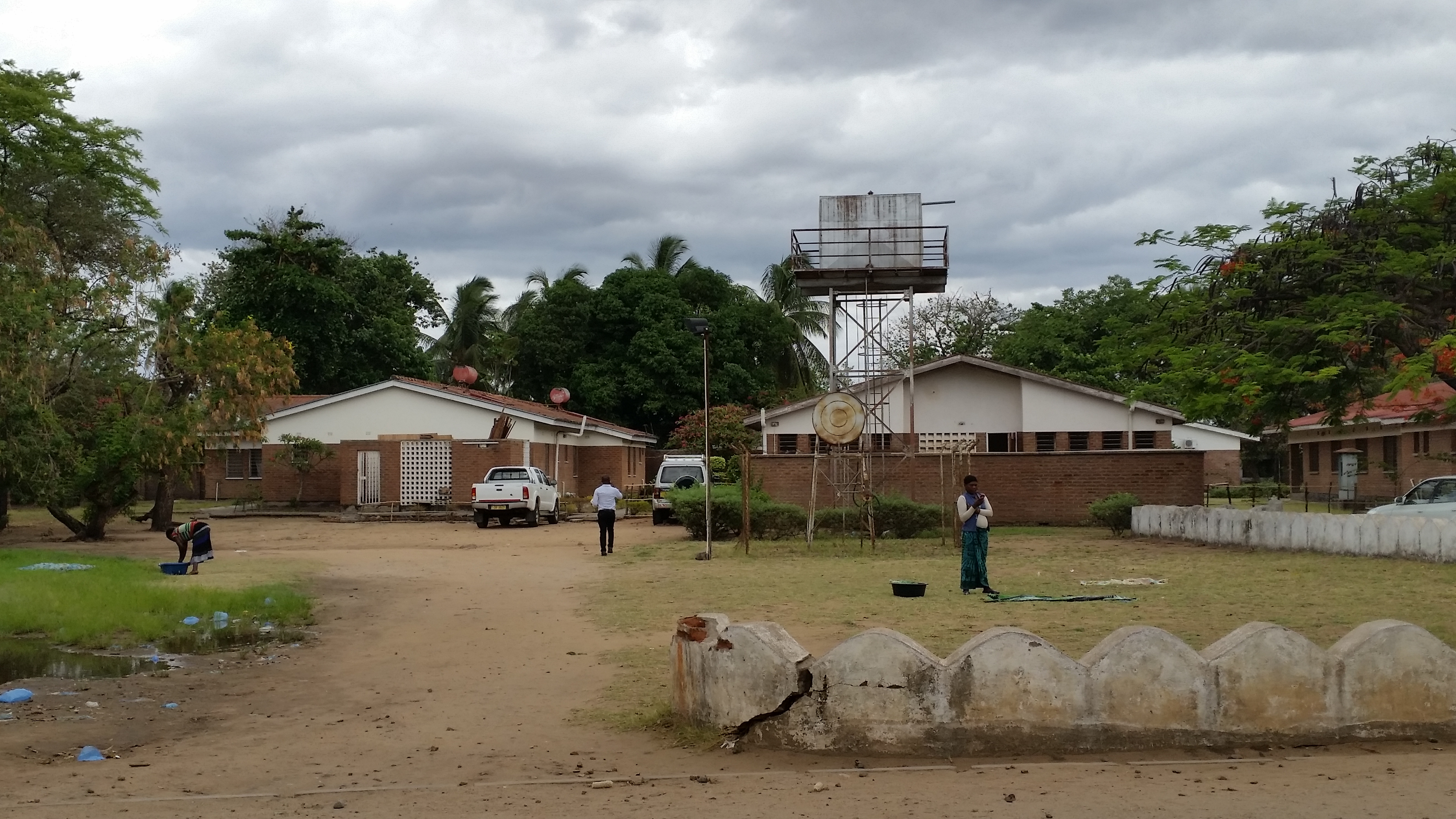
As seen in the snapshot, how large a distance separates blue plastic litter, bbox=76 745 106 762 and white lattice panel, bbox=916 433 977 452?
82.7 ft

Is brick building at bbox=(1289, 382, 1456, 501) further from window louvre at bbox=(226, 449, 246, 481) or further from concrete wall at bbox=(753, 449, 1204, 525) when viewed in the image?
window louvre at bbox=(226, 449, 246, 481)

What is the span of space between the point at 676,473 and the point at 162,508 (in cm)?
1326

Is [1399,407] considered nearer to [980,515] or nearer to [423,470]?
[980,515]

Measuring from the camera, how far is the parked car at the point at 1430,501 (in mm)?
22219

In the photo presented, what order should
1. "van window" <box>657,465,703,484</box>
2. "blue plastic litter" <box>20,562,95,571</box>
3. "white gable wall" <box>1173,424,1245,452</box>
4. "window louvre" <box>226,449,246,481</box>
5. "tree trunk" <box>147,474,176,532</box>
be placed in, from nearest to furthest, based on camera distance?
"blue plastic litter" <box>20,562,95,571</box>, "tree trunk" <box>147,474,176,532</box>, "van window" <box>657,465,703,484</box>, "window louvre" <box>226,449,246,481</box>, "white gable wall" <box>1173,424,1245,452</box>

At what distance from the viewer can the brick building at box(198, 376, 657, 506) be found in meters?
37.7

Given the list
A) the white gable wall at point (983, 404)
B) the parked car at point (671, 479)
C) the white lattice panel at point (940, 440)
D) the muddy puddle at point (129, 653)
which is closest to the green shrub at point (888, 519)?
the white lattice panel at point (940, 440)

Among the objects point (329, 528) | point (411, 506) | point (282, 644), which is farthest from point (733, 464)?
point (282, 644)

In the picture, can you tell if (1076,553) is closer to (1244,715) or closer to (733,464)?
(1244,715)

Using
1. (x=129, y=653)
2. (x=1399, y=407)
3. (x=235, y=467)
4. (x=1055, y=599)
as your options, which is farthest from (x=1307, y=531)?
(x=235, y=467)

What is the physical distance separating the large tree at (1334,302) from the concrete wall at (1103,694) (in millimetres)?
3356

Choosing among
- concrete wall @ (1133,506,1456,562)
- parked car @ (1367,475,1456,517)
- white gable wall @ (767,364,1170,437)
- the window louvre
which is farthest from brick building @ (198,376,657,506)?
parked car @ (1367,475,1456,517)

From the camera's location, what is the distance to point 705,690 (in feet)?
26.0

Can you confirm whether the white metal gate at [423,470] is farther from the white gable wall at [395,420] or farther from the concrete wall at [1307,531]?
the concrete wall at [1307,531]
